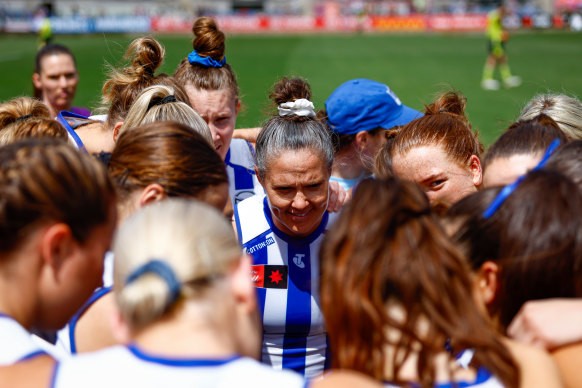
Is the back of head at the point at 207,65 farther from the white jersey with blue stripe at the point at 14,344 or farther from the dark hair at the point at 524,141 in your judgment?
the white jersey with blue stripe at the point at 14,344

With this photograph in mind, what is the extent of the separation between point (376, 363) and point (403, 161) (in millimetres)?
1879

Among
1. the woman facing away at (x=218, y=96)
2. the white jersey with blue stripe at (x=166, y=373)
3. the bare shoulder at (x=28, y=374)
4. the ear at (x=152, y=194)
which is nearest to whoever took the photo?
the white jersey with blue stripe at (x=166, y=373)

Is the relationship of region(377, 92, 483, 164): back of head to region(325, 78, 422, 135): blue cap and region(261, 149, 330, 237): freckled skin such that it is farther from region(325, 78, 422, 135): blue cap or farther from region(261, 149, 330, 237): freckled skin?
region(325, 78, 422, 135): blue cap

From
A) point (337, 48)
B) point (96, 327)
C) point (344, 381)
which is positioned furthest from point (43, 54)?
point (337, 48)

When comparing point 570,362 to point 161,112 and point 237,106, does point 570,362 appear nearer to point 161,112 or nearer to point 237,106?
point 161,112

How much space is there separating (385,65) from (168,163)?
73.1ft

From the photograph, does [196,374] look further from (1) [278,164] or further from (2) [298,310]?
(1) [278,164]

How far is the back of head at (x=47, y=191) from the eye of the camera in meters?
1.77

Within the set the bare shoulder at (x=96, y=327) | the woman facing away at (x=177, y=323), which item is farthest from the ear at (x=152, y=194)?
the woman facing away at (x=177, y=323)

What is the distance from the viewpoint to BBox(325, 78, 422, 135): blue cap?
4.44 meters

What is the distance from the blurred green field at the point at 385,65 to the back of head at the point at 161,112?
23.4 ft

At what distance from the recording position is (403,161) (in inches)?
137

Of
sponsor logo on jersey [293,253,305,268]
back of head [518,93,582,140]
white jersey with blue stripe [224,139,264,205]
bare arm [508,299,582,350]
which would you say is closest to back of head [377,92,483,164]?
back of head [518,93,582,140]

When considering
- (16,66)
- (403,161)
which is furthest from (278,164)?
(16,66)
